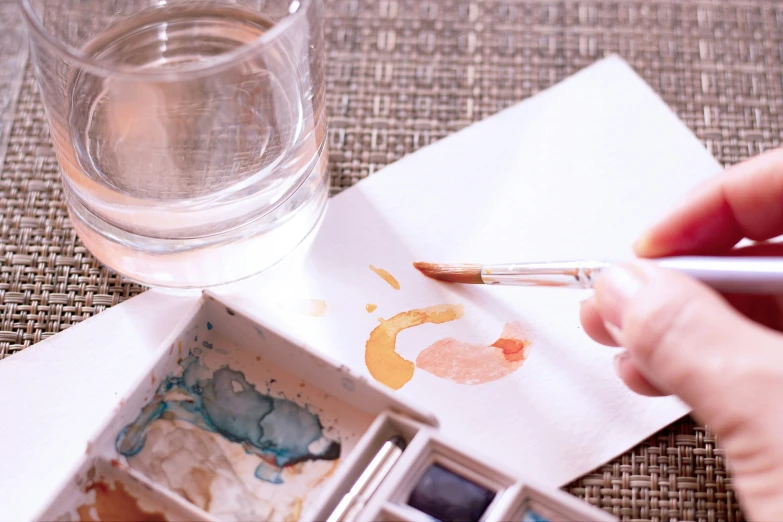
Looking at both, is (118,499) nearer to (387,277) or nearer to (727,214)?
(387,277)

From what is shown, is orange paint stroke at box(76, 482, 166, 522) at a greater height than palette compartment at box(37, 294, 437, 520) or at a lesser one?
lesser

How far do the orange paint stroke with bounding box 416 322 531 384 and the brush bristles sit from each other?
0.13 feet

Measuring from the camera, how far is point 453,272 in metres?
0.53

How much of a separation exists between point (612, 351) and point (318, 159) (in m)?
0.23

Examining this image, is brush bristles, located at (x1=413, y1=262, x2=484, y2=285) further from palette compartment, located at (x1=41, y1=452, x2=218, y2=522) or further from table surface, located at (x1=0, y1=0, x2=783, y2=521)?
palette compartment, located at (x1=41, y1=452, x2=218, y2=522)

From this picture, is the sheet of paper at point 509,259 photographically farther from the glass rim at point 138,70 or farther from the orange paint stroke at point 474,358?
the glass rim at point 138,70

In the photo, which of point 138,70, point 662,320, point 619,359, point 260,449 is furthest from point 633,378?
point 138,70

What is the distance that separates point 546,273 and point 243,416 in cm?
19

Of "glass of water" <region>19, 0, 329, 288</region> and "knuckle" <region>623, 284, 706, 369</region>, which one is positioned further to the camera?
"glass of water" <region>19, 0, 329, 288</region>

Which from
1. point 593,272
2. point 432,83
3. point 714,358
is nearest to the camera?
point 714,358

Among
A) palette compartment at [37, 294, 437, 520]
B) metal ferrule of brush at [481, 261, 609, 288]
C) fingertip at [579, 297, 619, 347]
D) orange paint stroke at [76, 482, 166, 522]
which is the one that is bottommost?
orange paint stroke at [76, 482, 166, 522]

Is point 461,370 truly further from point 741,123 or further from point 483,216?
point 741,123

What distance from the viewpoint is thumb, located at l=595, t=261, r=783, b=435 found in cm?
34

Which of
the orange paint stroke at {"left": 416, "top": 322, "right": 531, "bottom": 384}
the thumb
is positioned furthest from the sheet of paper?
the thumb
